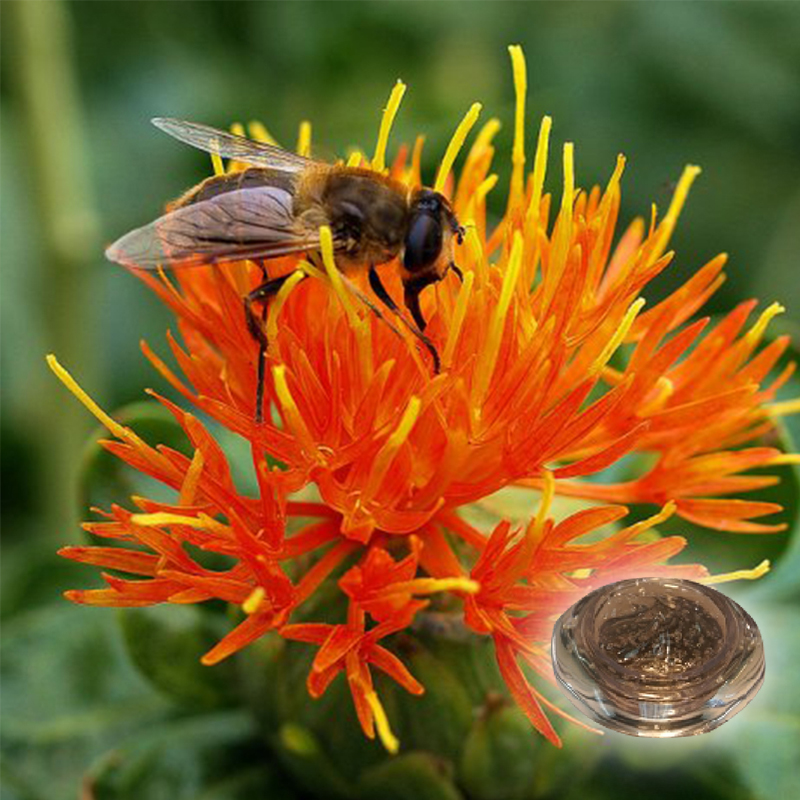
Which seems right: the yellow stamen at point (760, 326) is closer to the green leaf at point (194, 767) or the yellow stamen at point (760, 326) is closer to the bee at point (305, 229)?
the bee at point (305, 229)

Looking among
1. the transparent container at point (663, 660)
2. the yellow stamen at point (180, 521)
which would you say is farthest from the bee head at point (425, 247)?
the transparent container at point (663, 660)

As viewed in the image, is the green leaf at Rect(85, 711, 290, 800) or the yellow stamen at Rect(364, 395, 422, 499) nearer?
the yellow stamen at Rect(364, 395, 422, 499)

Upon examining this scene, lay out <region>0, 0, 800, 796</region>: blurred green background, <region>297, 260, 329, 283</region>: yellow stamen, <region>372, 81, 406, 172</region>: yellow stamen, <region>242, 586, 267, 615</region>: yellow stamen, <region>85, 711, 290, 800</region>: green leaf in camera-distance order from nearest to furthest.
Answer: <region>242, 586, 267, 615</region>: yellow stamen, <region>297, 260, 329, 283</region>: yellow stamen, <region>372, 81, 406, 172</region>: yellow stamen, <region>85, 711, 290, 800</region>: green leaf, <region>0, 0, 800, 796</region>: blurred green background

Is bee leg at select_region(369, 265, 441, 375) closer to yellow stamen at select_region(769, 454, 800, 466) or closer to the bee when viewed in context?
the bee

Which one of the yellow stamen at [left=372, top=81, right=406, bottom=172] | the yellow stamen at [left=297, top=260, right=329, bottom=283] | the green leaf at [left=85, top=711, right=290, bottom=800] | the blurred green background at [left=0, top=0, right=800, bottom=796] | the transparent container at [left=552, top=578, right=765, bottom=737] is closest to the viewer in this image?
the transparent container at [left=552, top=578, right=765, bottom=737]

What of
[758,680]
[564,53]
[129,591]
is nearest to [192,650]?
[129,591]

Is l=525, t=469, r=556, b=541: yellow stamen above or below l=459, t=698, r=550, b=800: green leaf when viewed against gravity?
above

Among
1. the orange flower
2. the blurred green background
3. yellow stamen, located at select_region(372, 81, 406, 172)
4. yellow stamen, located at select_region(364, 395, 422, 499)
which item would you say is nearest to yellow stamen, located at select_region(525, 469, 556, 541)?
the orange flower
